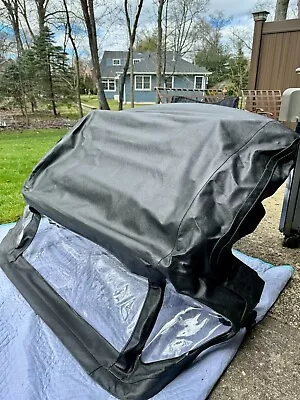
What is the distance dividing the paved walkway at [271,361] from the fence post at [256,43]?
4.88m

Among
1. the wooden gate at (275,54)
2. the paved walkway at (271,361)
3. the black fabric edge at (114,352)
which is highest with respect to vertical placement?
the wooden gate at (275,54)

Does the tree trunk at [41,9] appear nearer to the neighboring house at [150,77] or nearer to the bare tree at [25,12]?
the bare tree at [25,12]

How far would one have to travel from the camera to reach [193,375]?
1.25 meters

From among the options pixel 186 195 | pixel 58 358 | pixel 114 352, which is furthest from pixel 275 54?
pixel 58 358

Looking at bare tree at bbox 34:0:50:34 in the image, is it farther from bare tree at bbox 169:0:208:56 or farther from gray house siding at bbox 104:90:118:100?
gray house siding at bbox 104:90:118:100

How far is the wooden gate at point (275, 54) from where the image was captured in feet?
17.1

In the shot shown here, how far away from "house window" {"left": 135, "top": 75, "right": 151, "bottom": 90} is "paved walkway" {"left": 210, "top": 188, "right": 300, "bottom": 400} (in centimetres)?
2458

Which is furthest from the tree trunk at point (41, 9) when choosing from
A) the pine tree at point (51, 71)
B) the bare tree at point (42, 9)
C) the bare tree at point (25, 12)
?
the pine tree at point (51, 71)

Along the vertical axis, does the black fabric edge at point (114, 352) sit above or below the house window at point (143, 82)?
below

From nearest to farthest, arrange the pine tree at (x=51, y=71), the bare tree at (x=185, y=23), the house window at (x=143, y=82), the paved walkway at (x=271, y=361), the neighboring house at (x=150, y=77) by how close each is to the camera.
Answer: the paved walkway at (x=271, y=361) → the pine tree at (x=51, y=71) → the bare tree at (x=185, y=23) → the neighboring house at (x=150, y=77) → the house window at (x=143, y=82)

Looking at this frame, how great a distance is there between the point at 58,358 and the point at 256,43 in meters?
5.81

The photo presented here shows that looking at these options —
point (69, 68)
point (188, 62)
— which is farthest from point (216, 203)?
point (188, 62)

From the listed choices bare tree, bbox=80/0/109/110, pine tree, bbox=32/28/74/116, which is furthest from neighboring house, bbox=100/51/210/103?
bare tree, bbox=80/0/109/110

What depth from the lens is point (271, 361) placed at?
131 centimetres
